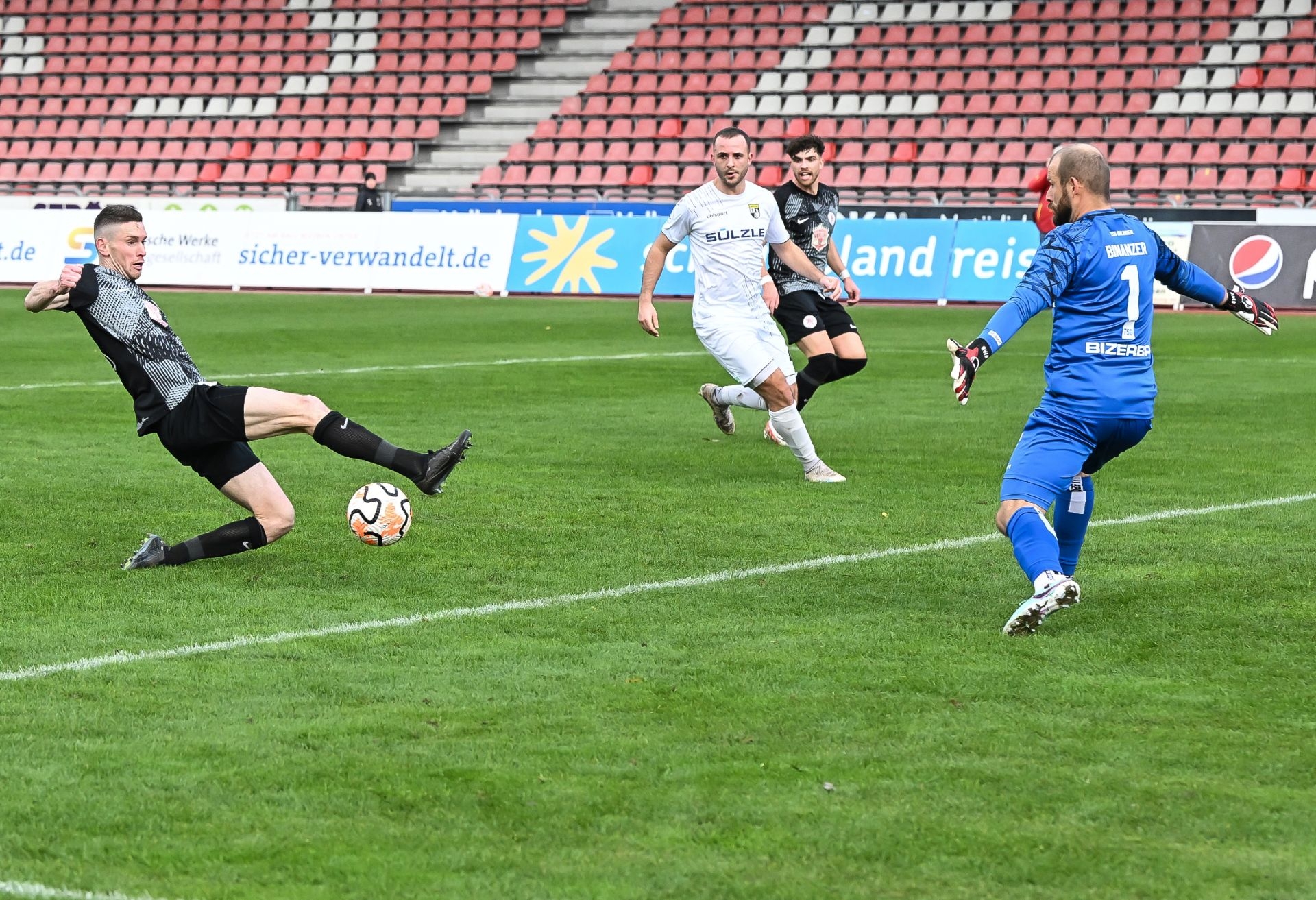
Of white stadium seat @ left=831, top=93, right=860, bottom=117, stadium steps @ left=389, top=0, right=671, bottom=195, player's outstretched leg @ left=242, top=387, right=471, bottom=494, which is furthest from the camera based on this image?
stadium steps @ left=389, top=0, right=671, bottom=195

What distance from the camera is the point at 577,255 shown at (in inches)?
1091

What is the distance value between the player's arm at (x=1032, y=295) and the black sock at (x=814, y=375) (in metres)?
5.39

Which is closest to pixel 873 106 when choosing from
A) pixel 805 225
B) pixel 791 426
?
pixel 805 225

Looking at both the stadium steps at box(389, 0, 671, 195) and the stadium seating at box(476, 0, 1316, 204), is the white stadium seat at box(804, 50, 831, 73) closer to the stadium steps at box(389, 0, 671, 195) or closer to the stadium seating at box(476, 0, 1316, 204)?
the stadium seating at box(476, 0, 1316, 204)

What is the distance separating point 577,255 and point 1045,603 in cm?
2205

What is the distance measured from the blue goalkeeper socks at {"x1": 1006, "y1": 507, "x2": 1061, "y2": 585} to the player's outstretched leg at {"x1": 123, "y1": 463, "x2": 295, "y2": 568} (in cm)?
300

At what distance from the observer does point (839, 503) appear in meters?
9.39

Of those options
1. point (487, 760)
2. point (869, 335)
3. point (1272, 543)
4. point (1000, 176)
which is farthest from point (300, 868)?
point (1000, 176)

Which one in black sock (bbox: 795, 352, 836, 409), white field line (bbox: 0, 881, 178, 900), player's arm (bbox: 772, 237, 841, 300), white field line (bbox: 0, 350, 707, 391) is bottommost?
white field line (bbox: 0, 350, 707, 391)

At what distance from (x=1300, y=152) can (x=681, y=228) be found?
23827 millimetres

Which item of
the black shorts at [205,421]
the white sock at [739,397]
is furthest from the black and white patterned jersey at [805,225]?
the black shorts at [205,421]

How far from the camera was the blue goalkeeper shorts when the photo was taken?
6.38 m

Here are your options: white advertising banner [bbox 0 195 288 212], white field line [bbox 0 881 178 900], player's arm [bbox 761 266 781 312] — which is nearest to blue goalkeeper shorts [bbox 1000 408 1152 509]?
white field line [bbox 0 881 178 900]

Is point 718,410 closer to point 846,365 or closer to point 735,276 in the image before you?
point 846,365
